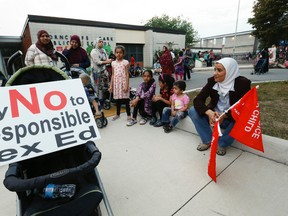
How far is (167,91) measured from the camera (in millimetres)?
3529

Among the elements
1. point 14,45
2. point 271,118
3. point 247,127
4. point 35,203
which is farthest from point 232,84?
point 14,45

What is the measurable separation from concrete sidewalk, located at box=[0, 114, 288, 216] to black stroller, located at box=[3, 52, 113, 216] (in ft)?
1.75

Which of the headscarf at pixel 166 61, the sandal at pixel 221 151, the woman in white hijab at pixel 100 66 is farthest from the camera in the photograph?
the headscarf at pixel 166 61

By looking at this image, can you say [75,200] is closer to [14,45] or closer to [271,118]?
[271,118]

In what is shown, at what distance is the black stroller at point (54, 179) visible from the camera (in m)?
1.01

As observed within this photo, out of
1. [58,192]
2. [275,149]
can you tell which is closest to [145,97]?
[275,149]

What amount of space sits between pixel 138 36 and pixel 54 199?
1964 cm

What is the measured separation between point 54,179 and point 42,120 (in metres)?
0.51

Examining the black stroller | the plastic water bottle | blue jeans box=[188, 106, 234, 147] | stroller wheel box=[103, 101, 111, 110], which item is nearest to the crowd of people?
blue jeans box=[188, 106, 234, 147]

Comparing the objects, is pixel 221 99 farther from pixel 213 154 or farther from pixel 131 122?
pixel 131 122

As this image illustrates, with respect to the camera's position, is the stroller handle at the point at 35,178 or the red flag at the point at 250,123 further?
the red flag at the point at 250,123

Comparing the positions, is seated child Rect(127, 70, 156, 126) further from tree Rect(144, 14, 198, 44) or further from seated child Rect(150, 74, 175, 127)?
tree Rect(144, 14, 198, 44)

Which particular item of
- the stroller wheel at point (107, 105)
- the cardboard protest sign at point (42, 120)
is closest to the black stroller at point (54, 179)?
the cardboard protest sign at point (42, 120)

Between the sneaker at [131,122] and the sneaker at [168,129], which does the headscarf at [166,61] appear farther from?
the sneaker at [168,129]
